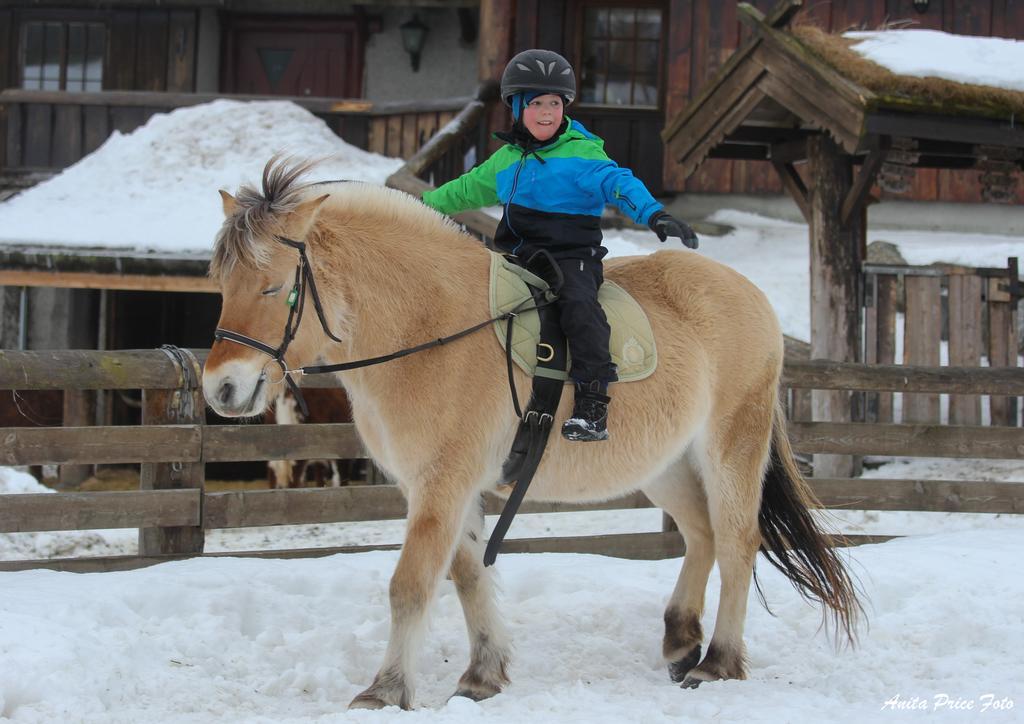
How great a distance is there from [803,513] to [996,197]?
5.48m

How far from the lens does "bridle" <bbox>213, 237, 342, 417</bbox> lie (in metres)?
3.68

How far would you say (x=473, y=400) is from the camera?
4117mm

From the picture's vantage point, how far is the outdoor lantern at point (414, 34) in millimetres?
15766

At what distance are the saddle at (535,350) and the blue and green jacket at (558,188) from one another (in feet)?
0.43

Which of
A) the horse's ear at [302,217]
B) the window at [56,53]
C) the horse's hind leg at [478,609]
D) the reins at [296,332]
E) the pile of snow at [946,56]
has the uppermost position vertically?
the window at [56,53]

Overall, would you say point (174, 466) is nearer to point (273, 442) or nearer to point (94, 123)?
point (273, 442)

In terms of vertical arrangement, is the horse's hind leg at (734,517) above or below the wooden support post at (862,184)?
below

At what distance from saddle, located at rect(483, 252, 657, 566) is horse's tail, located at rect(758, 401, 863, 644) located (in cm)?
99

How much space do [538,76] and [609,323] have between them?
1.09m

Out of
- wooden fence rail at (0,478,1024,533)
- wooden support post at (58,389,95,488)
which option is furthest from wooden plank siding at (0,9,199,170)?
wooden fence rail at (0,478,1024,533)

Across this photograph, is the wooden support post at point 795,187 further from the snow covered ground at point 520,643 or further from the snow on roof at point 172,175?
the snow on roof at point 172,175

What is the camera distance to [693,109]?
31.8ft

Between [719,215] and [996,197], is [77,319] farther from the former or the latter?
[996,197]

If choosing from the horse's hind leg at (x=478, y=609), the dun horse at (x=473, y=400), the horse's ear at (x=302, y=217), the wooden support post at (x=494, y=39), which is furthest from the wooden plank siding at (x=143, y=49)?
the horse's hind leg at (x=478, y=609)
